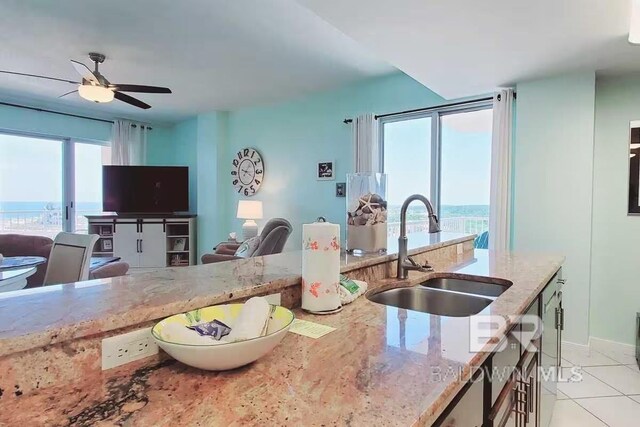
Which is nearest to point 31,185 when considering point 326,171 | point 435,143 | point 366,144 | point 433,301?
point 326,171

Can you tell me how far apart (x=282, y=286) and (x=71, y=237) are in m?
2.26

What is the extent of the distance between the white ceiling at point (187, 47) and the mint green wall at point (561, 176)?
58.4 inches

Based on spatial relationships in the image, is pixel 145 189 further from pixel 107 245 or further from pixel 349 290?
pixel 349 290

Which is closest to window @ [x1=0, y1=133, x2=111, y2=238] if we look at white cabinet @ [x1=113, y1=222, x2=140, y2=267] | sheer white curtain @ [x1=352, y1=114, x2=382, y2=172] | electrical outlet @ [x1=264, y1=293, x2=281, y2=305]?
white cabinet @ [x1=113, y1=222, x2=140, y2=267]

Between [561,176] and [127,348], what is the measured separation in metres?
3.35

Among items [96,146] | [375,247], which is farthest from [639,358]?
[96,146]

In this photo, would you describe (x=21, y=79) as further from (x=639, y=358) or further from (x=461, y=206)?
(x=639, y=358)

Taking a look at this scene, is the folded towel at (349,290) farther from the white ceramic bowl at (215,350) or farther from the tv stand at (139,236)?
the tv stand at (139,236)

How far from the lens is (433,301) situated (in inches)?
64.4

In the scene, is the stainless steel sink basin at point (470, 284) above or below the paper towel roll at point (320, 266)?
below

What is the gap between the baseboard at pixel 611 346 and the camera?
303cm

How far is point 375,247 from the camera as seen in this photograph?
5.75ft

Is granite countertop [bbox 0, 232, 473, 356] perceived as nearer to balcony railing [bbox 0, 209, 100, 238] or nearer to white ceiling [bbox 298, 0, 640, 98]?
white ceiling [bbox 298, 0, 640, 98]

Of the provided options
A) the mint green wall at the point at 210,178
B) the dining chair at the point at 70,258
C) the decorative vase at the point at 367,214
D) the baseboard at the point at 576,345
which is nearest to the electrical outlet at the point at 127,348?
the decorative vase at the point at 367,214
